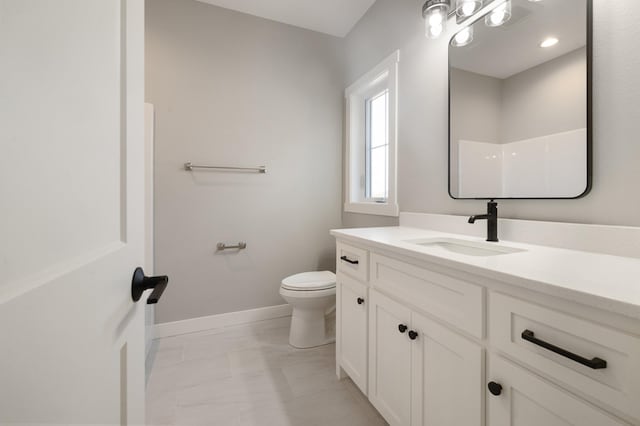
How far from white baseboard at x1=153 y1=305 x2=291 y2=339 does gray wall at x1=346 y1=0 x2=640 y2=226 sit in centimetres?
104

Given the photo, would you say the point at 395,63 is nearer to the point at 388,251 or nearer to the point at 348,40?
the point at 348,40

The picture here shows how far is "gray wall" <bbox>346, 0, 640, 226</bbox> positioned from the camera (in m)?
0.87

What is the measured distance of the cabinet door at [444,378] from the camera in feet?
2.59

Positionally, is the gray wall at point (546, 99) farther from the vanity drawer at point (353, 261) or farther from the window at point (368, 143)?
the window at point (368, 143)

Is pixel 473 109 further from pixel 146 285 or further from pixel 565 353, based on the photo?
pixel 146 285

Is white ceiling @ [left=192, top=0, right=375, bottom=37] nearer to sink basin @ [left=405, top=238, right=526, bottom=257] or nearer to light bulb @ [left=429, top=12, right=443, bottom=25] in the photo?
light bulb @ [left=429, top=12, right=443, bottom=25]

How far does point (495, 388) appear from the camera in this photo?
0.72 meters

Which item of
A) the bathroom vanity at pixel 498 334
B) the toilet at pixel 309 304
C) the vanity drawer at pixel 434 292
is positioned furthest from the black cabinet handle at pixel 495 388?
the toilet at pixel 309 304

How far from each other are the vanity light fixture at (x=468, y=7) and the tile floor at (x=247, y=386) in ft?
6.47

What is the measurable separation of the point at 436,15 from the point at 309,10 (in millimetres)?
1261

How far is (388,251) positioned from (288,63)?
2.07 metres

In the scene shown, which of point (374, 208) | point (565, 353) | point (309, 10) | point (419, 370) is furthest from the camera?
point (309, 10)

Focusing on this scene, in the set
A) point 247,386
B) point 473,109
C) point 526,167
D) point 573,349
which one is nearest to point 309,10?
point 473,109

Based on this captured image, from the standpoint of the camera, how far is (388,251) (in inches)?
45.1
